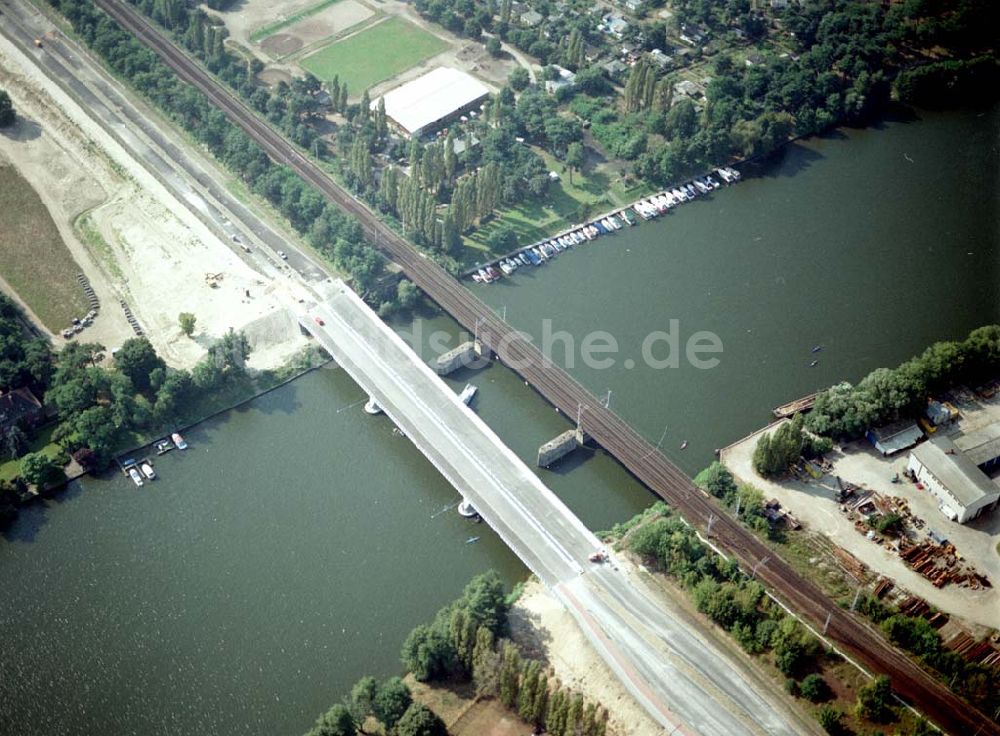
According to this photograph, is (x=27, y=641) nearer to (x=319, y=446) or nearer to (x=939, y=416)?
(x=319, y=446)

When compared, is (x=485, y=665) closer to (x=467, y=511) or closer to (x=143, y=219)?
(x=467, y=511)

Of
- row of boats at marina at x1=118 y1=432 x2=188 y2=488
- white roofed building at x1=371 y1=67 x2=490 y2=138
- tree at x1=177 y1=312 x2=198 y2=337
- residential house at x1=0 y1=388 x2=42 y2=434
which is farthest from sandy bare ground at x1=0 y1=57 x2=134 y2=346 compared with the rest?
white roofed building at x1=371 y1=67 x2=490 y2=138

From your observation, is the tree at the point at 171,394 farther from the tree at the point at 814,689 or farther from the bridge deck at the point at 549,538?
the tree at the point at 814,689

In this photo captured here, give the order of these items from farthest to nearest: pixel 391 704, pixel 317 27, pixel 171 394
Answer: pixel 317 27, pixel 171 394, pixel 391 704

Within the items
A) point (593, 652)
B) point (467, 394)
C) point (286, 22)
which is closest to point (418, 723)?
point (593, 652)

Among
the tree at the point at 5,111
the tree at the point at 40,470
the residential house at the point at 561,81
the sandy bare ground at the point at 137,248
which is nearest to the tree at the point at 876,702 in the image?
the sandy bare ground at the point at 137,248

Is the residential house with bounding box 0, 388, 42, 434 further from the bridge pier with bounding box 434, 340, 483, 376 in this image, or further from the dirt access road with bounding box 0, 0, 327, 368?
the bridge pier with bounding box 434, 340, 483, 376
